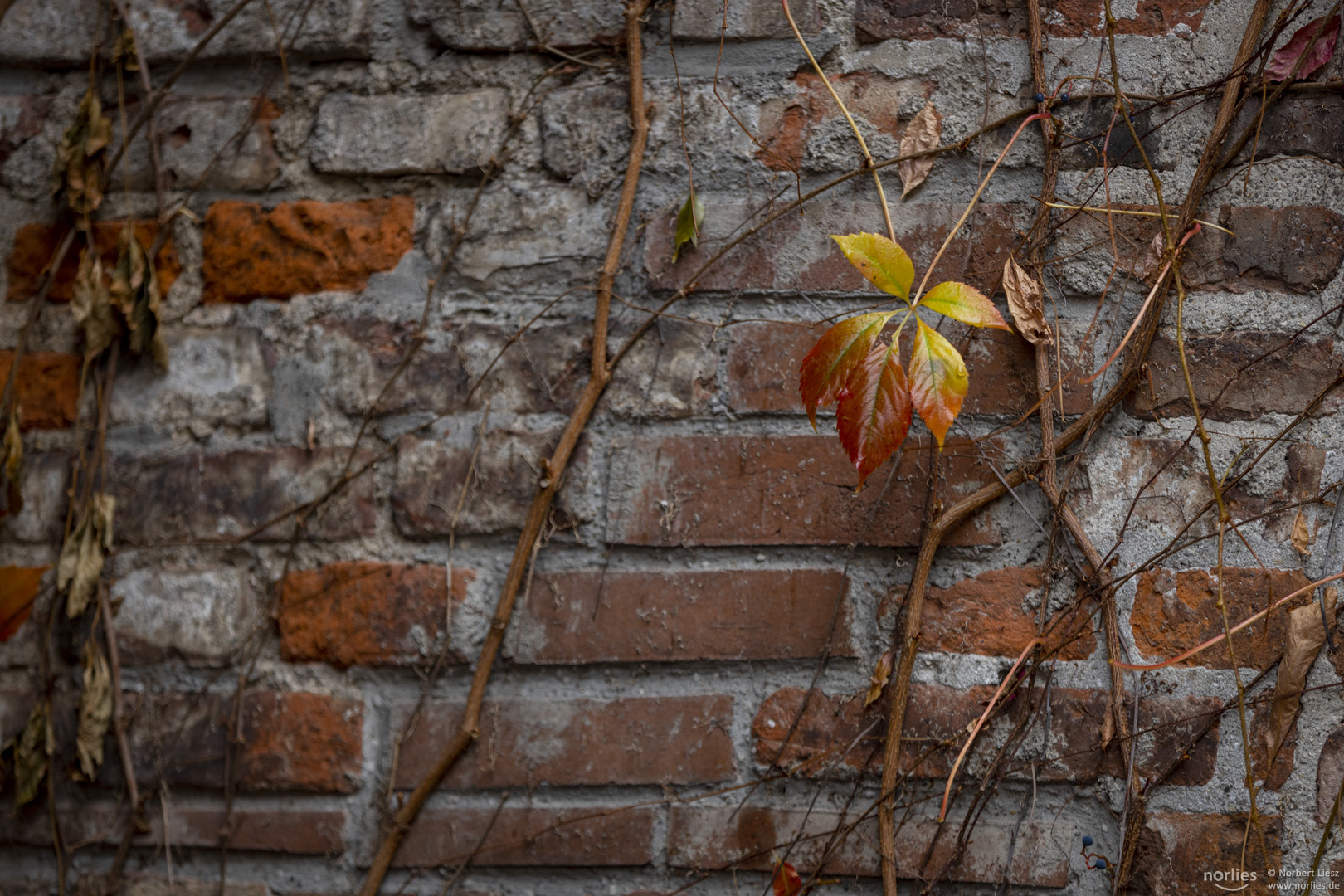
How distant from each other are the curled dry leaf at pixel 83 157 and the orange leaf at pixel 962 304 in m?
0.85

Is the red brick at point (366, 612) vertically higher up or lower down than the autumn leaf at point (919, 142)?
lower down

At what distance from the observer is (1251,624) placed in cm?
73

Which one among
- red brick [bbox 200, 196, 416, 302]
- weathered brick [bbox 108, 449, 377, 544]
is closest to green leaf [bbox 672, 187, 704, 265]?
red brick [bbox 200, 196, 416, 302]

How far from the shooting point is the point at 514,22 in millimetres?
814

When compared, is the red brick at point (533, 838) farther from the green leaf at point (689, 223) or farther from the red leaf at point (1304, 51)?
the red leaf at point (1304, 51)

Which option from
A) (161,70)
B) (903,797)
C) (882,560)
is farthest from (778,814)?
(161,70)

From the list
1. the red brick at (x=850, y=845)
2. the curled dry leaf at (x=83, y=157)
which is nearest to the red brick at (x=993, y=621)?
the red brick at (x=850, y=845)

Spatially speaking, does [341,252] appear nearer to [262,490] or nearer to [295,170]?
[295,170]

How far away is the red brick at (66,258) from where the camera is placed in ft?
2.78

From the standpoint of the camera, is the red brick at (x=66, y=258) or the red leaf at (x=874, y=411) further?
the red brick at (x=66, y=258)

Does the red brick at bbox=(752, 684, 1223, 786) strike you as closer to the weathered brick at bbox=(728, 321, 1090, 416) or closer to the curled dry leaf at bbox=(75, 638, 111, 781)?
the weathered brick at bbox=(728, 321, 1090, 416)

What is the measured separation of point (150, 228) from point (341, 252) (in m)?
0.22

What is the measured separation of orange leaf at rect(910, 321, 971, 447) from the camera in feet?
2.16

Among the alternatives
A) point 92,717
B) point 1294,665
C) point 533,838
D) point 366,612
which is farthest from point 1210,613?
point 92,717
